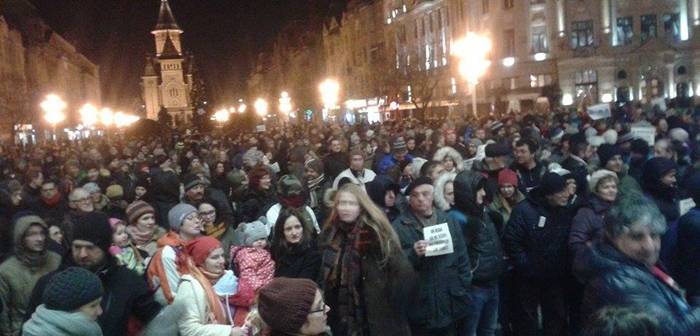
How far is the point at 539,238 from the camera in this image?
712 centimetres

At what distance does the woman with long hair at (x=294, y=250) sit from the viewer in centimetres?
628

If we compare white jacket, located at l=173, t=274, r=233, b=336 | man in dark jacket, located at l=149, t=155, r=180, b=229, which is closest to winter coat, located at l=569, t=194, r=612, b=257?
white jacket, located at l=173, t=274, r=233, b=336

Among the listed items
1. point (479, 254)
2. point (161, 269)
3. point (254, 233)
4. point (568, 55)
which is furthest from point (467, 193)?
point (568, 55)

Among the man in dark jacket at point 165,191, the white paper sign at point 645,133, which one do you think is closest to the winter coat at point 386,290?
the man in dark jacket at point 165,191

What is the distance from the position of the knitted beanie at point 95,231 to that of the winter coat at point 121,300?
18cm

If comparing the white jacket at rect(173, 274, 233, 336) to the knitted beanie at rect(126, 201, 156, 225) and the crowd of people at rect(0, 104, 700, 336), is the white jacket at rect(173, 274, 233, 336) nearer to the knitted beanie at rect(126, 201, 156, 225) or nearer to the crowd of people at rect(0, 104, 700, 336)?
the crowd of people at rect(0, 104, 700, 336)

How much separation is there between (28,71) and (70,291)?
7417 cm

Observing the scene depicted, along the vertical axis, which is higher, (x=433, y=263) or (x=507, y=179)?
(x=507, y=179)

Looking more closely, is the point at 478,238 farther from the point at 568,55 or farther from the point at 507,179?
the point at 568,55

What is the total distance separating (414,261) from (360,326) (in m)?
0.76

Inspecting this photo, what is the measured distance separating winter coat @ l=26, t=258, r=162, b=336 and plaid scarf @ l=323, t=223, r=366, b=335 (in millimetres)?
1438

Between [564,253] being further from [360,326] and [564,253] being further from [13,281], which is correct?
[13,281]

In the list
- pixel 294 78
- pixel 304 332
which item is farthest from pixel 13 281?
pixel 294 78

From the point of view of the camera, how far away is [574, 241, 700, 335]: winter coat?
3301mm
